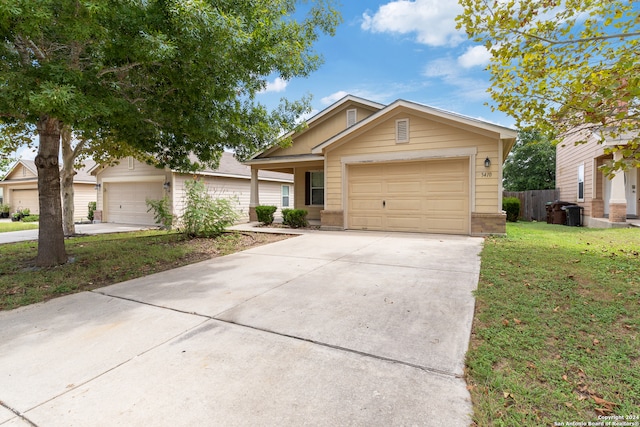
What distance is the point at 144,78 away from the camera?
5.86 metres

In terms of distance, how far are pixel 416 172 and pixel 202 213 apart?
680 centimetres

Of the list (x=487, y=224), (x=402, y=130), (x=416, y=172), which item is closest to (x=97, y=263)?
(x=416, y=172)

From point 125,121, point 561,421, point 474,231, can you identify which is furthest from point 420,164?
point 561,421

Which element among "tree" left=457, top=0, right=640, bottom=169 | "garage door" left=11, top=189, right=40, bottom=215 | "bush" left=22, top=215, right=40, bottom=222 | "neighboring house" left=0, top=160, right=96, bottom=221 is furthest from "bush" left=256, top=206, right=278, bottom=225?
"garage door" left=11, top=189, right=40, bottom=215

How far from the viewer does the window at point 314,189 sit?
14.3 meters

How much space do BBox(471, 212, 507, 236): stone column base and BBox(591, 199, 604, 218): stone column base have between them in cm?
649

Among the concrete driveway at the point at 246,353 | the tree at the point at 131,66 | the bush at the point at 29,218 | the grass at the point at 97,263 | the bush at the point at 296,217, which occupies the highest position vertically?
the tree at the point at 131,66

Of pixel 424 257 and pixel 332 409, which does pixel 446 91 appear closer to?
pixel 424 257

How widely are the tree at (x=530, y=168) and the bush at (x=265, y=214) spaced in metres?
24.3

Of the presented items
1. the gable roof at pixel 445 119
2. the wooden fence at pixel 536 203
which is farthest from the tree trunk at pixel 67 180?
the wooden fence at pixel 536 203

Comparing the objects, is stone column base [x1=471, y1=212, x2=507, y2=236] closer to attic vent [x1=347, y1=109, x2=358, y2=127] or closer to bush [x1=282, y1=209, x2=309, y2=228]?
bush [x1=282, y1=209, x2=309, y2=228]

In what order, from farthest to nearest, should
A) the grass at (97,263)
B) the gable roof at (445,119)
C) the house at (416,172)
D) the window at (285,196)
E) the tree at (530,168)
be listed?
the tree at (530,168), the window at (285,196), the house at (416,172), the gable roof at (445,119), the grass at (97,263)

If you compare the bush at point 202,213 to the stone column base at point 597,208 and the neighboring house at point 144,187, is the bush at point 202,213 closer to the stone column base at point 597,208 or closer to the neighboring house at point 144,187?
the neighboring house at point 144,187

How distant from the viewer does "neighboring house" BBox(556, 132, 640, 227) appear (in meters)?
10.7
